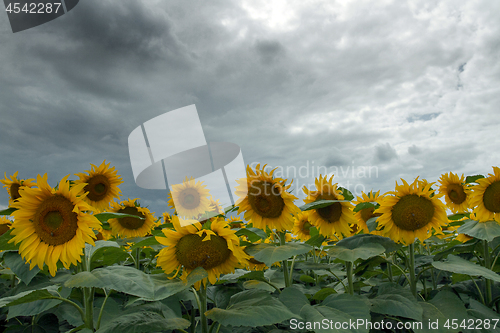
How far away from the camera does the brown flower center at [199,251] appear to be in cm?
255

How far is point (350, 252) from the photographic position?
2734 millimetres

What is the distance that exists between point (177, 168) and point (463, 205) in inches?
228

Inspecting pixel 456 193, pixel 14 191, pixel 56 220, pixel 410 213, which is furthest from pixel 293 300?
pixel 456 193

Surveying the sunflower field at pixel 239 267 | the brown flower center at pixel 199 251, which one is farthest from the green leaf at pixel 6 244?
the brown flower center at pixel 199 251

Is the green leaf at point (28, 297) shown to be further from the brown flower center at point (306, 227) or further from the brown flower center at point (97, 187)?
the brown flower center at point (306, 227)

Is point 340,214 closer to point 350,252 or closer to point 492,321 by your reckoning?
point 350,252

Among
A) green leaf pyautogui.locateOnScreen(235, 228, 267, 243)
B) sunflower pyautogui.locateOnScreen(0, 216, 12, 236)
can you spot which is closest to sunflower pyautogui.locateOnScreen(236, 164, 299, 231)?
green leaf pyautogui.locateOnScreen(235, 228, 267, 243)

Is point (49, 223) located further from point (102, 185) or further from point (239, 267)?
point (102, 185)

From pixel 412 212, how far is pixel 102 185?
4.79 metres

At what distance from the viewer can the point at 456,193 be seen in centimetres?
636

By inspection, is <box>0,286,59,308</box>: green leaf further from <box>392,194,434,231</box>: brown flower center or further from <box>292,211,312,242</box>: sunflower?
<box>292,211,312,242</box>: sunflower

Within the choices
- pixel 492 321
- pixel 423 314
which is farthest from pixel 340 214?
pixel 492 321

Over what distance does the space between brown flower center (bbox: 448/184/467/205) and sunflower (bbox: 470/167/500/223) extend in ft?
7.43

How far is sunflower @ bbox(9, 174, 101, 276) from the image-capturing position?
2650mm
